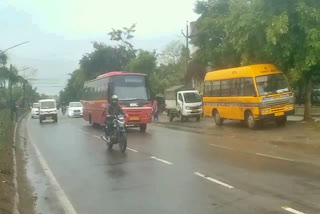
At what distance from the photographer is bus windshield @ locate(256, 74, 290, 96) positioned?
21.0 m

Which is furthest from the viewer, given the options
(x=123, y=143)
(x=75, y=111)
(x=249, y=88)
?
(x=75, y=111)

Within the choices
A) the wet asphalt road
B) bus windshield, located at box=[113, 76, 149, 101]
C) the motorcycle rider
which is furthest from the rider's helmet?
bus windshield, located at box=[113, 76, 149, 101]

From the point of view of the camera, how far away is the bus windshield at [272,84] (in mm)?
20969

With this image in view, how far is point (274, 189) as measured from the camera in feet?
26.0

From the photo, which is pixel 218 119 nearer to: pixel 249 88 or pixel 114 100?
pixel 249 88

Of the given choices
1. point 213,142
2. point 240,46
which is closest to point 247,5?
point 240,46

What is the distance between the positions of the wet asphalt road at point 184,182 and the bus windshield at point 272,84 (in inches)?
304

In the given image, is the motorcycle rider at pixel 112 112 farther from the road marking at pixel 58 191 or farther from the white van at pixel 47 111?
the white van at pixel 47 111

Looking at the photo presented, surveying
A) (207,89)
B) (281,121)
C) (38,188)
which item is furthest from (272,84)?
(38,188)

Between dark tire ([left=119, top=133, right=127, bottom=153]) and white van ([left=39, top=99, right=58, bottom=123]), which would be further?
white van ([left=39, top=99, right=58, bottom=123])

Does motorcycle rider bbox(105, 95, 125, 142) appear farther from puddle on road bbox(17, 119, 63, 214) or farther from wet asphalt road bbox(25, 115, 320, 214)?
puddle on road bbox(17, 119, 63, 214)

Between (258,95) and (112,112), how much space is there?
8420mm

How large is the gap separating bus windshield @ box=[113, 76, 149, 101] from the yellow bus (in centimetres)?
441

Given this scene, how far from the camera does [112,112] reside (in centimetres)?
1504
